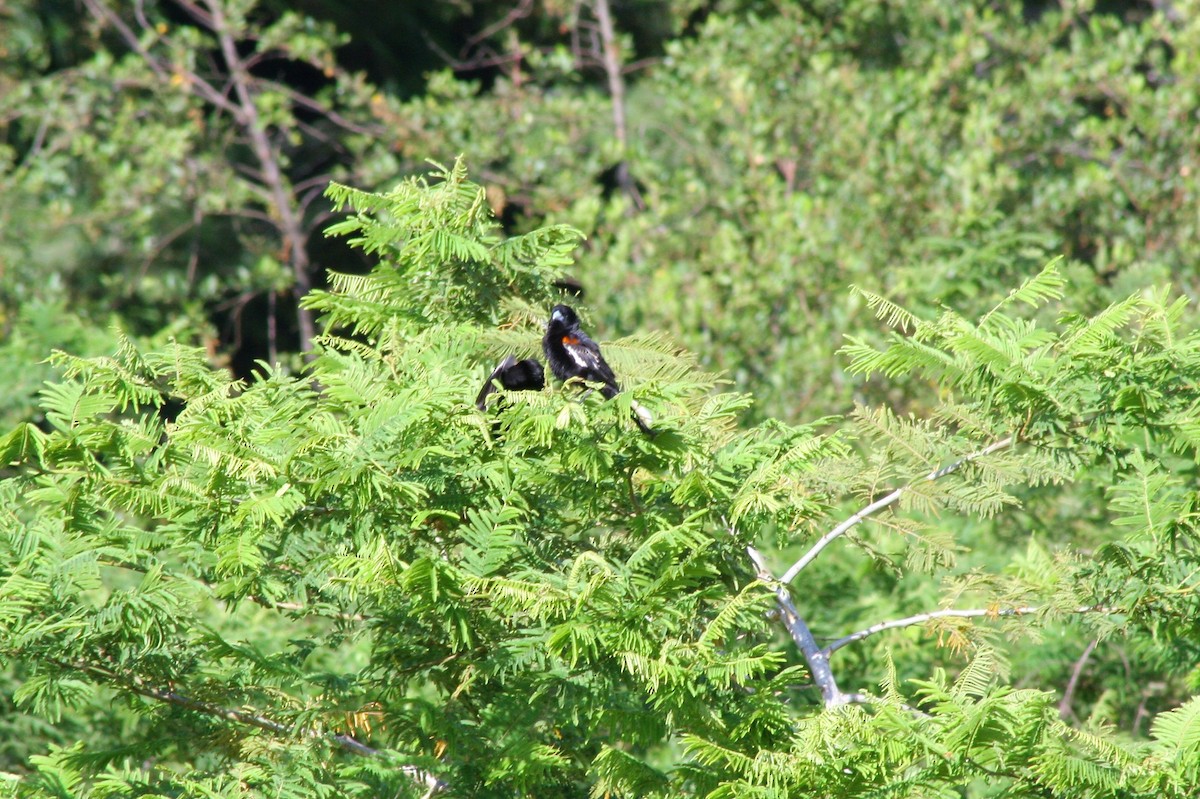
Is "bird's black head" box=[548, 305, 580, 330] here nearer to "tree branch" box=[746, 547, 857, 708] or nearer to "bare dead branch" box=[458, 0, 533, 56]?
"tree branch" box=[746, 547, 857, 708]

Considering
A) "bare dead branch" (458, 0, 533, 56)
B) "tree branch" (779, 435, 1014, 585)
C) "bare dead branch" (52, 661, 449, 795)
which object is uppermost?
"bare dead branch" (458, 0, 533, 56)

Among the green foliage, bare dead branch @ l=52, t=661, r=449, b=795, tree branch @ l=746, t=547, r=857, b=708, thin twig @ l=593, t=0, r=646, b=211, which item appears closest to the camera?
the green foliage

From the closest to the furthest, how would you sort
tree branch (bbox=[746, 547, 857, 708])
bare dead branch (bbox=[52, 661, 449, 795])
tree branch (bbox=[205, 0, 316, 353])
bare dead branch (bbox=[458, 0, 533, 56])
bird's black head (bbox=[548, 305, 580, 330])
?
bare dead branch (bbox=[52, 661, 449, 795])
tree branch (bbox=[746, 547, 857, 708])
bird's black head (bbox=[548, 305, 580, 330])
tree branch (bbox=[205, 0, 316, 353])
bare dead branch (bbox=[458, 0, 533, 56])

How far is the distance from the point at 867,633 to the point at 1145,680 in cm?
335

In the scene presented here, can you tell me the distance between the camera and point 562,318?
3.13m

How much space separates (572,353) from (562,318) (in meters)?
0.14

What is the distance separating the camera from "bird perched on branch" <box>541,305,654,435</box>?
2.94 meters

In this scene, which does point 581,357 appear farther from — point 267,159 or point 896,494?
point 267,159

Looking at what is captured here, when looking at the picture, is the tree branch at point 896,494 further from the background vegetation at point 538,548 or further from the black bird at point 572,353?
the black bird at point 572,353

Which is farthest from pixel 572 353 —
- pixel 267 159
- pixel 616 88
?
pixel 616 88

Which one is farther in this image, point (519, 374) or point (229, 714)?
point (519, 374)

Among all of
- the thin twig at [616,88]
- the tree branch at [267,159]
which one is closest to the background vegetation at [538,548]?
the tree branch at [267,159]

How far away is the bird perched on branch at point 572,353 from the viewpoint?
2.94m

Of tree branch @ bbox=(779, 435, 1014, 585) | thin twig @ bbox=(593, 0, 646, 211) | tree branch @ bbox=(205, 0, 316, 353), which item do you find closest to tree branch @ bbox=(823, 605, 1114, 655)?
tree branch @ bbox=(779, 435, 1014, 585)
